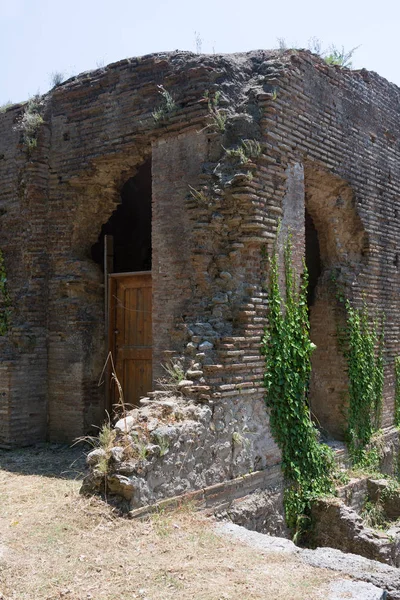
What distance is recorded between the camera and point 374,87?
958 cm

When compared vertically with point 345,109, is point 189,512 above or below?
below

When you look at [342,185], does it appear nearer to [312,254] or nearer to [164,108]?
[312,254]

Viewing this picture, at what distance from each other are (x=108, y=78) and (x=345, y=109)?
3497 mm

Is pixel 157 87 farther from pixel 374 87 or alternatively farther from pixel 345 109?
pixel 374 87

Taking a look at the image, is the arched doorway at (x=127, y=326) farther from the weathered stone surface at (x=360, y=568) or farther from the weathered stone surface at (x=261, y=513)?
the weathered stone surface at (x=360, y=568)

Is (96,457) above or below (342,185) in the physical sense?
below

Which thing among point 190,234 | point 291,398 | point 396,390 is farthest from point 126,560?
point 396,390

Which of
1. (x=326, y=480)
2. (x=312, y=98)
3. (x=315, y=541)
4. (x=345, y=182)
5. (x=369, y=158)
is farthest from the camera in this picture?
(x=369, y=158)

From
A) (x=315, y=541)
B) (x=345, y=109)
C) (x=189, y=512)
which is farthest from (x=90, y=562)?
(x=345, y=109)

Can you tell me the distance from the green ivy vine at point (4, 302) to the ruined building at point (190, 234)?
0.14ft

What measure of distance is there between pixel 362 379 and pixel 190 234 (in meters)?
3.62

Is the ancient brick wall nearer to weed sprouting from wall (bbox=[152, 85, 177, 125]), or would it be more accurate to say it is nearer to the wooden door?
weed sprouting from wall (bbox=[152, 85, 177, 125])

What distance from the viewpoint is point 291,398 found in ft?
23.1

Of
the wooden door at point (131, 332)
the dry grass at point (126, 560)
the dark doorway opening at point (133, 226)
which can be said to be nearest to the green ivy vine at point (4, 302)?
the wooden door at point (131, 332)
